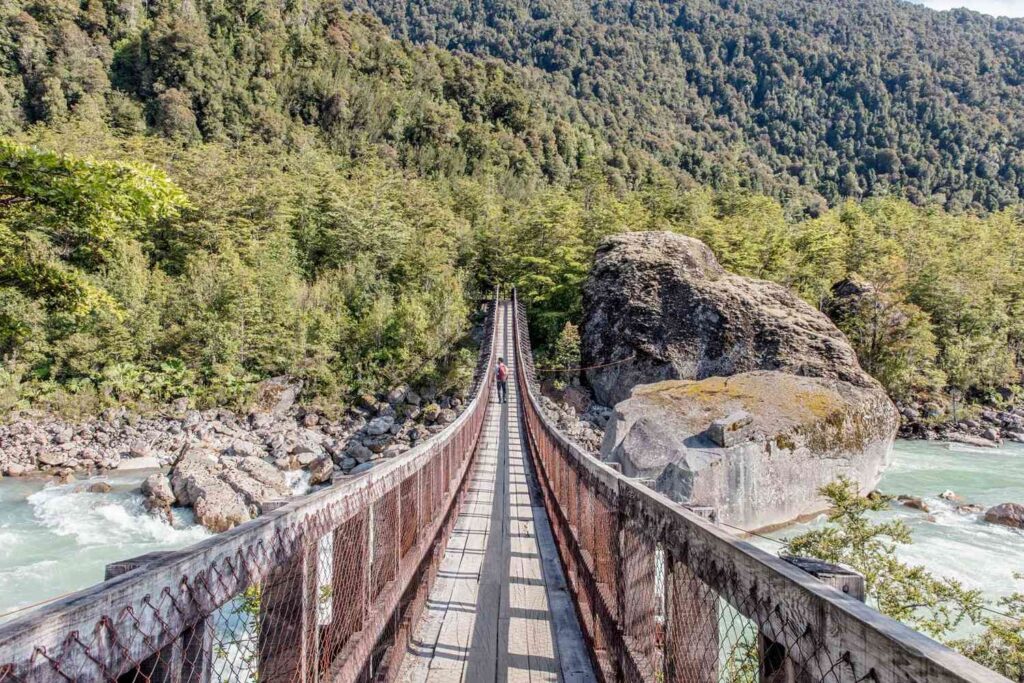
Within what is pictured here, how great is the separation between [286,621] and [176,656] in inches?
25.4

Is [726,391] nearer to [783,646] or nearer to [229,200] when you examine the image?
[783,646]

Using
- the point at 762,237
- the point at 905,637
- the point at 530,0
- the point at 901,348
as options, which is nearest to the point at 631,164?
the point at 762,237

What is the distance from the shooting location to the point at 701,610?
1777 millimetres

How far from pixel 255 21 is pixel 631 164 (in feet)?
187

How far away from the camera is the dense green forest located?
11.9 metres

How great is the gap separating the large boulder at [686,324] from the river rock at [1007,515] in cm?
490

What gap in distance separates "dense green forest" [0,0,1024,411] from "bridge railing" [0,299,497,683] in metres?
6.20

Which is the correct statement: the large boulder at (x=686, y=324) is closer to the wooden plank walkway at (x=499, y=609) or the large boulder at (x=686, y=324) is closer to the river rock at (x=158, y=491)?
the wooden plank walkway at (x=499, y=609)

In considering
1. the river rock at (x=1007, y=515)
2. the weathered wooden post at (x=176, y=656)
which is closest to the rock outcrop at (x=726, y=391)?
the river rock at (x=1007, y=515)

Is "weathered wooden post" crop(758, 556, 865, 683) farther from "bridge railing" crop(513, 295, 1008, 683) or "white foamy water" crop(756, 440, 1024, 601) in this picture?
"white foamy water" crop(756, 440, 1024, 601)

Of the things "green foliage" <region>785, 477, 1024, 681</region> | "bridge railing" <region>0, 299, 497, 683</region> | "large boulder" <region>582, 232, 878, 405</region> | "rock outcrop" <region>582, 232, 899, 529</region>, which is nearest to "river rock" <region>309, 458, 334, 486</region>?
"rock outcrop" <region>582, 232, 899, 529</region>

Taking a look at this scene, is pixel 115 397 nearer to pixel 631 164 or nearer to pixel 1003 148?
pixel 631 164

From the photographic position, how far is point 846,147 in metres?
122

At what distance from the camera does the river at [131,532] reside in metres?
9.59
